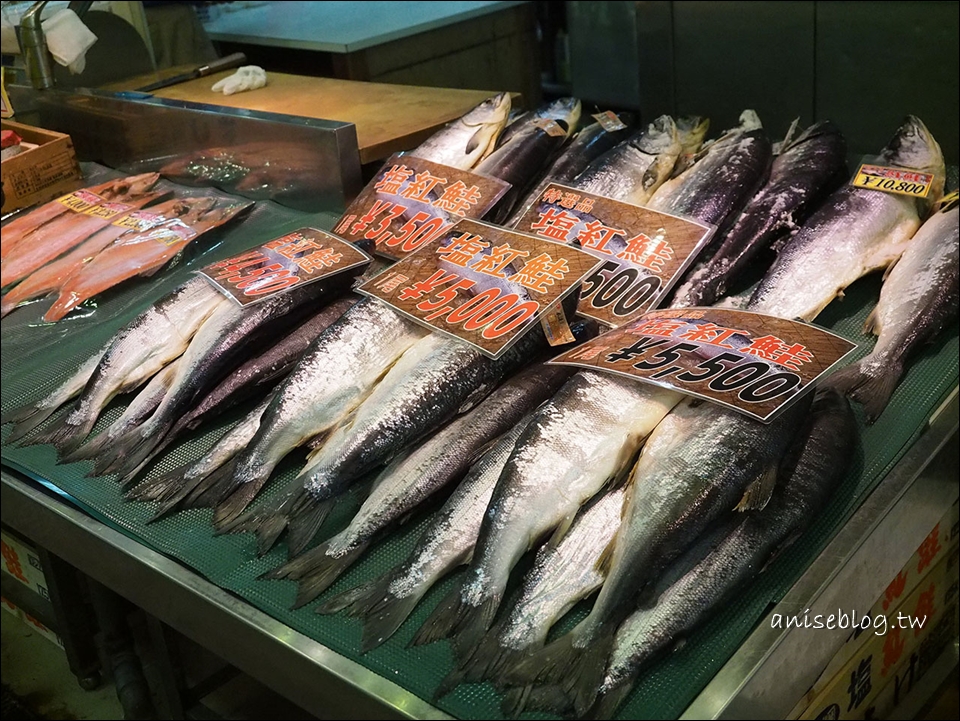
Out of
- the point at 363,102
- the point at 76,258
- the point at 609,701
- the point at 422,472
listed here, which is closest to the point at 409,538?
the point at 422,472

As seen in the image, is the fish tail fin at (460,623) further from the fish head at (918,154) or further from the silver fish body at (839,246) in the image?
the fish head at (918,154)

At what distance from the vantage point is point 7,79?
3.55m

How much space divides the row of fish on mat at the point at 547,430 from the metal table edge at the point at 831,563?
2.4 inches

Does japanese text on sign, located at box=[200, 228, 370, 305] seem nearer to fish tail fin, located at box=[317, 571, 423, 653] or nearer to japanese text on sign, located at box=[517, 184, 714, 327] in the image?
japanese text on sign, located at box=[517, 184, 714, 327]

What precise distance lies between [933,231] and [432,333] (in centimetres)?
105

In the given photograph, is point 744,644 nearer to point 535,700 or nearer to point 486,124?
point 535,700

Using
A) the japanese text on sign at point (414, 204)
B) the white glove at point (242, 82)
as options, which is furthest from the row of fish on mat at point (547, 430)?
the white glove at point (242, 82)

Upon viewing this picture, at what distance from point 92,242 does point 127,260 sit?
0.47ft

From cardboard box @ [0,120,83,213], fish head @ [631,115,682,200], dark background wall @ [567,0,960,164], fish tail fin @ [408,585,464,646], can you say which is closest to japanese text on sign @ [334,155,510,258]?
fish head @ [631,115,682,200]

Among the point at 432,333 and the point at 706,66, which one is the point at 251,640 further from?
the point at 706,66

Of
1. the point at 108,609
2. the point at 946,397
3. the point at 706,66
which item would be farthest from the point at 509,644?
the point at 706,66

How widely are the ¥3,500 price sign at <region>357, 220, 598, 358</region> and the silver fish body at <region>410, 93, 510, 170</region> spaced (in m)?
0.58

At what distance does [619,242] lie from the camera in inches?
73.4

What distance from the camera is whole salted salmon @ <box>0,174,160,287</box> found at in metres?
2.41
